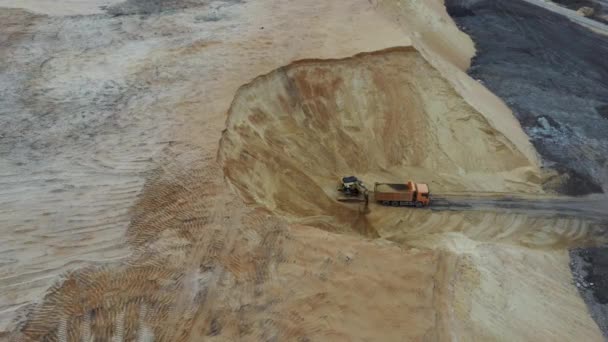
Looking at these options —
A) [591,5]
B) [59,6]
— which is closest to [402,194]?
[59,6]

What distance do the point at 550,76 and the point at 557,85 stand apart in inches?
35.7

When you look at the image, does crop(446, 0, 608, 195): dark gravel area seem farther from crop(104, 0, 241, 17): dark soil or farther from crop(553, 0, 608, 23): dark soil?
crop(104, 0, 241, 17): dark soil

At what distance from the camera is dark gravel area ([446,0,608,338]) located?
1358 cm

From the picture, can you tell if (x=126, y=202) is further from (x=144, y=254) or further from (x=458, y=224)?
(x=458, y=224)

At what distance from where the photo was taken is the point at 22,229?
9023 millimetres

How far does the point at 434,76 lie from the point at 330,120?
5218 millimetres

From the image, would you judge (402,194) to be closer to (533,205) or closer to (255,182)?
(533,205)

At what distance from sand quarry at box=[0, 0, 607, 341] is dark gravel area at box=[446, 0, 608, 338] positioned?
0.73 m

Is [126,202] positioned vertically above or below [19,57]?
below

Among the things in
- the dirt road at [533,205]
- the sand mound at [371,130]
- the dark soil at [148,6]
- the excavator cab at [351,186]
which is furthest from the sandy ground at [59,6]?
the dirt road at [533,205]

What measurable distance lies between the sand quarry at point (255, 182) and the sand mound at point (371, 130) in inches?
3.0

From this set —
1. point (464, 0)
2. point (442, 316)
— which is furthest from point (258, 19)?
point (464, 0)

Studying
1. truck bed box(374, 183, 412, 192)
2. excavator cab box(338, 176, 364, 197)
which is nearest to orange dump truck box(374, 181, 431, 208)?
truck bed box(374, 183, 412, 192)

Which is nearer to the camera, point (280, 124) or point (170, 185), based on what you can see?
point (170, 185)
